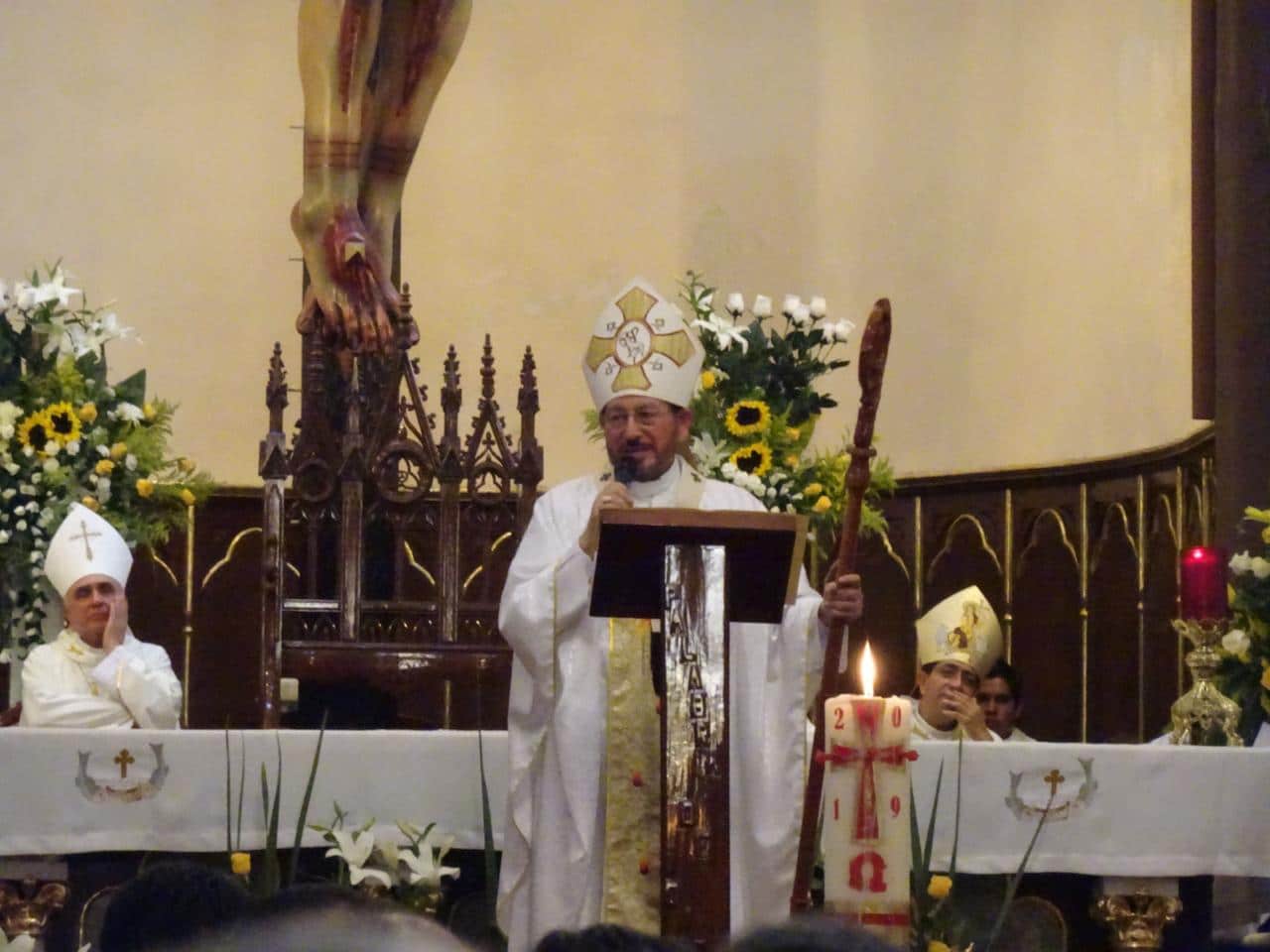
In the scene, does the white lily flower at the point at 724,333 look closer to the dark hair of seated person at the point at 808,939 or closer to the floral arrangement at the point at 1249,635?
the floral arrangement at the point at 1249,635

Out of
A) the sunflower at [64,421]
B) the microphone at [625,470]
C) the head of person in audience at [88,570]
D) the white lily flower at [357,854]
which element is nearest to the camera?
the white lily flower at [357,854]

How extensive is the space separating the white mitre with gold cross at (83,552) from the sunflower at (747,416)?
1735mm

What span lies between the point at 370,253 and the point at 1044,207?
321cm

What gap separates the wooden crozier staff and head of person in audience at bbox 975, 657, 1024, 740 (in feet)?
7.68

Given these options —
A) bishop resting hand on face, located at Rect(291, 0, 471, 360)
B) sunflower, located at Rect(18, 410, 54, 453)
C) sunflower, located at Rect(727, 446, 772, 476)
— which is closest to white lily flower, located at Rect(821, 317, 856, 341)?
sunflower, located at Rect(727, 446, 772, 476)

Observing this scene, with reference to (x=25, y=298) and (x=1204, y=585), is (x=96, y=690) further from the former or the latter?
(x=1204, y=585)

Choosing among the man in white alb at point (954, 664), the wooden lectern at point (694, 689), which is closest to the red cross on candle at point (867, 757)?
the wooden lectern at point (694, 689)

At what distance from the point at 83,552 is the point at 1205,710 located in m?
2.89

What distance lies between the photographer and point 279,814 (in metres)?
4.88

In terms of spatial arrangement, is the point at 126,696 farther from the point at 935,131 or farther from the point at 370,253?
the point at 935,131

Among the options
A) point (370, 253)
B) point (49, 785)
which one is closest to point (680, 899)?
point (49, 785)

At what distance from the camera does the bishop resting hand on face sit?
6.26 meters

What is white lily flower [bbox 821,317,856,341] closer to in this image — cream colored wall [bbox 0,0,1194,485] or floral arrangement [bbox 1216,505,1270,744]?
floral arrangement [bbox 1216,505,1270,744]

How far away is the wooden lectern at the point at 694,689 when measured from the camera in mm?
3801
